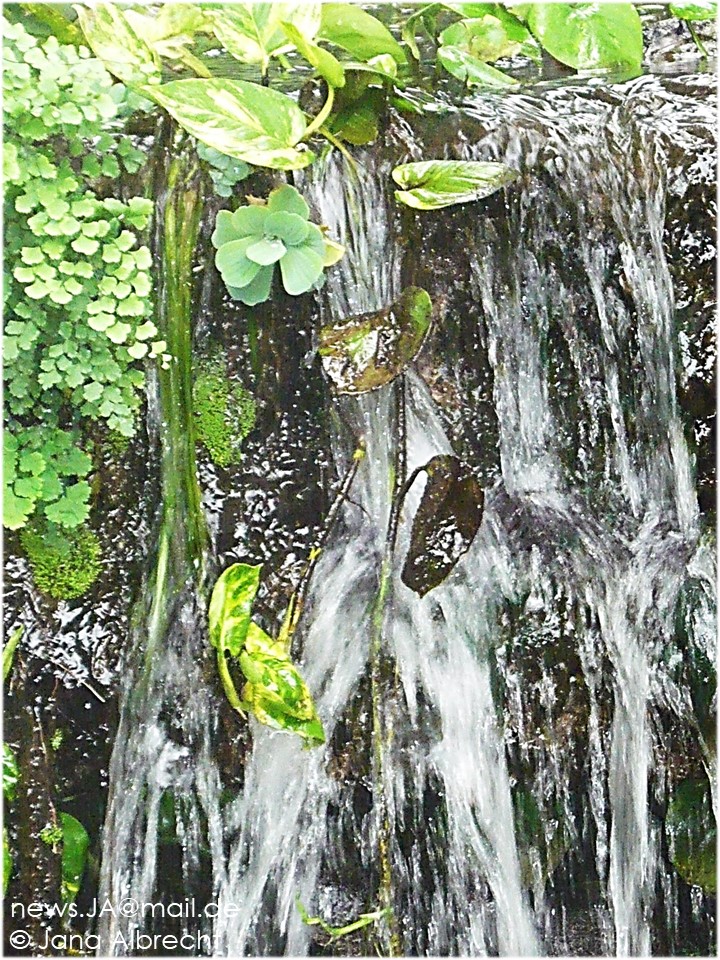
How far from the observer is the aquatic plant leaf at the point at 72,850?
109cm

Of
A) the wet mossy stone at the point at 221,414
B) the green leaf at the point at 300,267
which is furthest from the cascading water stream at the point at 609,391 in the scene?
the wet mossy stone at the point at 221,414

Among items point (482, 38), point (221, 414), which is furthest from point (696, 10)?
point (221, 414)

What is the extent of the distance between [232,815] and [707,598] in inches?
26.8

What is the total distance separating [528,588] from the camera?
1126 millimetres

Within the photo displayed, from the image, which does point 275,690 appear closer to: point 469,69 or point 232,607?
point 232,607

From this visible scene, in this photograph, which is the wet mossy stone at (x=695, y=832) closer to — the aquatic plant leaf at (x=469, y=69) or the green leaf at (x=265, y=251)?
the green leaf at (x=265, y=251)

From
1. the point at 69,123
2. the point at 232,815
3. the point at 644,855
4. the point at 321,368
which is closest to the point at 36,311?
the point at 69,123

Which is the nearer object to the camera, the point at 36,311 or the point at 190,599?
the point at 36,311

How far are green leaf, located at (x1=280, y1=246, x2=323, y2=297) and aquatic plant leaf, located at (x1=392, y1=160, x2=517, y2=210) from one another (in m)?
0.14

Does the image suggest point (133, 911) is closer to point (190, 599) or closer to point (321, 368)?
point (190, 599)

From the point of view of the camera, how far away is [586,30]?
1.08 m

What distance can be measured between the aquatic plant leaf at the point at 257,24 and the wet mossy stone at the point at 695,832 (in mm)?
1058

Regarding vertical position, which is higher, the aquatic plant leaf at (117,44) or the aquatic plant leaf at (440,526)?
the aquatic plant leaf at (117,44)

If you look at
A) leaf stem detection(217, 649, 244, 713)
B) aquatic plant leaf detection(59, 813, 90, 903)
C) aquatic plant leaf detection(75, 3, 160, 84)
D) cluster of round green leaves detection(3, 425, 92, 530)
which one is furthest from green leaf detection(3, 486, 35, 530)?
aquatic plant leaf detection(75, 3, 160, 84)
